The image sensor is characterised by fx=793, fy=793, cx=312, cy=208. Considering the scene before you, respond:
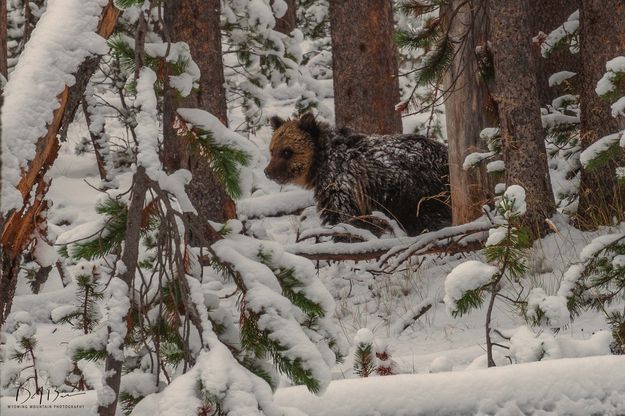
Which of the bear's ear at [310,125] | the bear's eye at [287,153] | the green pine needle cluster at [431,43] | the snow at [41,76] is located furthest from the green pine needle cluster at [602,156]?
the bear's eye at [287,153]

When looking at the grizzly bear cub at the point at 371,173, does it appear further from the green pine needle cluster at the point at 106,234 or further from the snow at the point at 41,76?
the snow at the point at 41,76

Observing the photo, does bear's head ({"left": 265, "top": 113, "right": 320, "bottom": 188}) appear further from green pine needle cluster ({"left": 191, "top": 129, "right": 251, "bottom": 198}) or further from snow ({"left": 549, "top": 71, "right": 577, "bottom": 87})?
green pine needle cluster ({"left": 191, "top": 129, "right": 251, "bottom": 198})

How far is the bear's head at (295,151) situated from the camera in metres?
8.86

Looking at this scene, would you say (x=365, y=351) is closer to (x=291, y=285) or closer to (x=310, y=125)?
(x=291, y=285)

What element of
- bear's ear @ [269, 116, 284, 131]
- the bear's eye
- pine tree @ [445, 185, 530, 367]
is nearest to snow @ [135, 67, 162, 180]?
pine tree @ [445, 185, 530, 367]

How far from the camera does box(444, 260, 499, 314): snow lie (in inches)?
143

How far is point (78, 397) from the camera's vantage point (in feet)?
8.81

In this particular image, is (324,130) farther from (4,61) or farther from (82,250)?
(82,250)

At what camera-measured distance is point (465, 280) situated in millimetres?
3678

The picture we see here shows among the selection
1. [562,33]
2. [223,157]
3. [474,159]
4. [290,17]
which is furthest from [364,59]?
[290,17]

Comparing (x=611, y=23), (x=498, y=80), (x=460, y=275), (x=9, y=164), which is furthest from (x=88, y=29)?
(x=611, y=23)

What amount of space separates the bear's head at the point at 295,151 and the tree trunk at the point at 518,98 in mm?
3082

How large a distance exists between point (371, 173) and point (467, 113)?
5.23ft

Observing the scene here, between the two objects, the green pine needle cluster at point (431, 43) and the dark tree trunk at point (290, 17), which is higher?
the dark tree trunk at point (290, 17)
